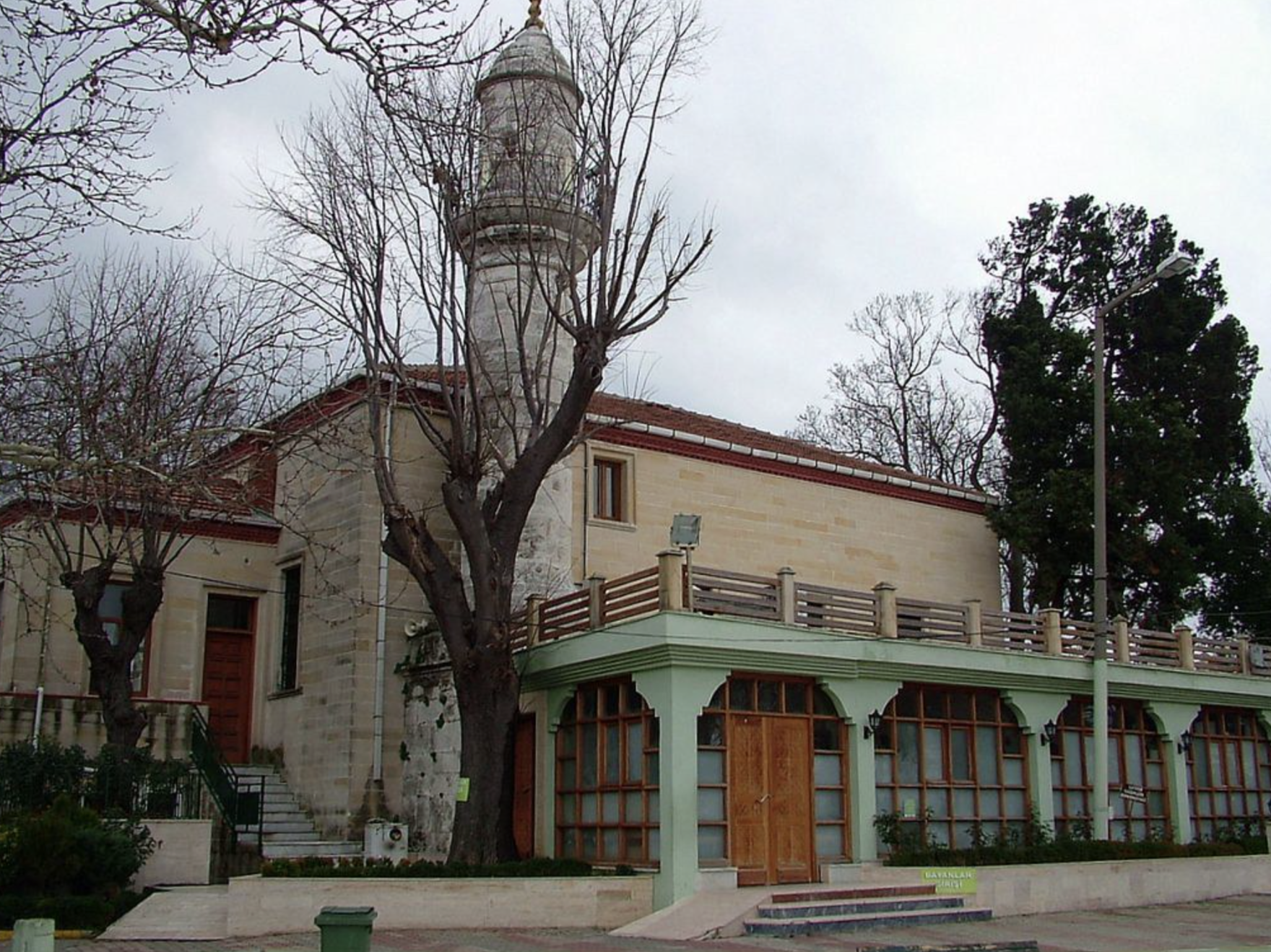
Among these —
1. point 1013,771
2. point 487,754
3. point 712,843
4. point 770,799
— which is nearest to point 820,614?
point 770,799

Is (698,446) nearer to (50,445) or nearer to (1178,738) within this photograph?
(1178,738)

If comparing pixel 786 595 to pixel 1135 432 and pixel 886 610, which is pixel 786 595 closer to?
pixel 886 610

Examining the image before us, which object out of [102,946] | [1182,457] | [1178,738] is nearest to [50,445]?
[102,946]

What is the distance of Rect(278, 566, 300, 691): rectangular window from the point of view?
918 inches

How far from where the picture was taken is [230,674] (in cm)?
2381

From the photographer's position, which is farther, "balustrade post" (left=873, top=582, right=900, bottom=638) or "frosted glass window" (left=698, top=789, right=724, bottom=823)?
"balustrade post" (left=873, top=582, right=900, bottom=638)

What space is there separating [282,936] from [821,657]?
24.9ft

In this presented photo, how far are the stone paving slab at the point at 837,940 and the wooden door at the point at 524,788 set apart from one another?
372 centimetres

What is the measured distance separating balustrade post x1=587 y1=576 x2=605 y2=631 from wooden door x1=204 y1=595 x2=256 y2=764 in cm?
841

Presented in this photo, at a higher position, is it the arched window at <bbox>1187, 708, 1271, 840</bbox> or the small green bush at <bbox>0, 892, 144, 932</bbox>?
the arched window at <bbox>1187, 708, 1271, 840</bbox>

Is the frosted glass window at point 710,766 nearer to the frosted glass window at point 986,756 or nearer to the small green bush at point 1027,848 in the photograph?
the small green bush at point 1027,848

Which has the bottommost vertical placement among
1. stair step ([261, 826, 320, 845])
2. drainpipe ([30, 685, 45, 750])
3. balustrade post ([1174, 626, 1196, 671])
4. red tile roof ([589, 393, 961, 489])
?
stair step ([261, 826, 320, 845])

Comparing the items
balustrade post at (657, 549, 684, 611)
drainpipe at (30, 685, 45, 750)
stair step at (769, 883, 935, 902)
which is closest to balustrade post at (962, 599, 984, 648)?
stair step at (769, 883, 935, 902)

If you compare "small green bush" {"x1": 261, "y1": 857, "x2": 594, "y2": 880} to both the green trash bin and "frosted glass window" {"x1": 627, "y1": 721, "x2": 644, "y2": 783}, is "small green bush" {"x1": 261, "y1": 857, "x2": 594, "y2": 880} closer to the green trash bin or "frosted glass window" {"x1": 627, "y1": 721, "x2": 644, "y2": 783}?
"frosted glass window" {"x1": 627, "y1": 721, "x2": 644, "y2": 783}
